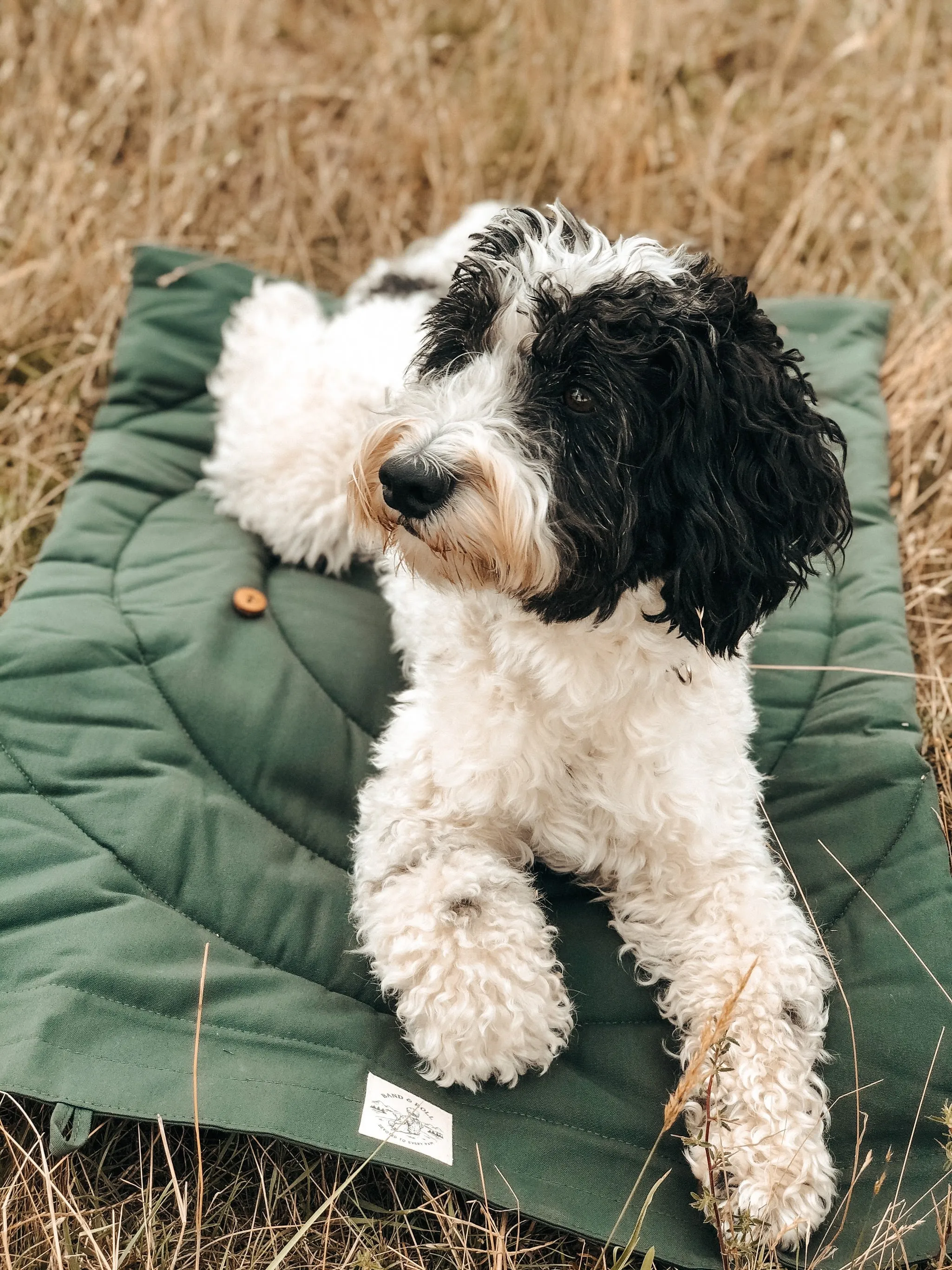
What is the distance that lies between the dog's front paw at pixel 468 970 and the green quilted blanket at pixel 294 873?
0.09m

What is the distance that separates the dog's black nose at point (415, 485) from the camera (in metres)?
1.93

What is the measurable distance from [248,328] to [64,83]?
221 cm

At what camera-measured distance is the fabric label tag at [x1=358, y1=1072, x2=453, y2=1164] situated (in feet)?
6.75

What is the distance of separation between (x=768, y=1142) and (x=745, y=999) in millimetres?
276

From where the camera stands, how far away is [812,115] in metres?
4.99

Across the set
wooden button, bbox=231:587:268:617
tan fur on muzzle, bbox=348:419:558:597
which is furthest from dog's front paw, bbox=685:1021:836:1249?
wooden button, bbox=231:587:268:617

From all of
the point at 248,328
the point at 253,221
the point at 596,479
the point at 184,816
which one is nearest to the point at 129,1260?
the point at 184,816

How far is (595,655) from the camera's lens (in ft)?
7.20

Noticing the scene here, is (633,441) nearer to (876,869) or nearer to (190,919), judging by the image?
(876,869)

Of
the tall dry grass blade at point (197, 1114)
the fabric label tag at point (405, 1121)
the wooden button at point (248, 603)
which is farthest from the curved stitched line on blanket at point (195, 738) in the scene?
the fabric label tag at point (405, 1121)

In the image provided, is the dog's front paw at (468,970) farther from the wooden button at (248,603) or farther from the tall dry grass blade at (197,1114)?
the wooden button at (248,603)

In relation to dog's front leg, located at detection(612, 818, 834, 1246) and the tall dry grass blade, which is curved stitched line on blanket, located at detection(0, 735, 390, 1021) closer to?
the tall dry grass blade

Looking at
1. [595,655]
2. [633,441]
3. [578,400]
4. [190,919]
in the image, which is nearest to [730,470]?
[633,441]

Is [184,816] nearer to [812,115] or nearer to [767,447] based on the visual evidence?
[767,447]
